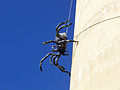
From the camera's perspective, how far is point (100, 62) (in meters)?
6.20

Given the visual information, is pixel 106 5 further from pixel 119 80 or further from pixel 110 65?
pixel 119 80

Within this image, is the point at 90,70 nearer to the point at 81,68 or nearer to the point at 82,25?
the point at 81,68

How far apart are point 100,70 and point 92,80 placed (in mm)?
240

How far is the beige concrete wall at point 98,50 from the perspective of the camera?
584 cm

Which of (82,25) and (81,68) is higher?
(82,25)

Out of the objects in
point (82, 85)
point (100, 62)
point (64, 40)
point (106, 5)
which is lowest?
point (82, 85)

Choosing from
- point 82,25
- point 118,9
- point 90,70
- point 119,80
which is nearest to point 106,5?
point 118,9

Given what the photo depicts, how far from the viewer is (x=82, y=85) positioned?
6562 mm

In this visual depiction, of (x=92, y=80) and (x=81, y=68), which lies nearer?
(x=92, y=80)

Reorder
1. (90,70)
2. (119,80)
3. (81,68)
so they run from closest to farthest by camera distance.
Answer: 1. (119,80)
2. (90,70)
3. (81,68)

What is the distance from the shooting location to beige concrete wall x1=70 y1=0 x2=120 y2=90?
19.1ft

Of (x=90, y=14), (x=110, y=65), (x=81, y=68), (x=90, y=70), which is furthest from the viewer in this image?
(x=90, y=14)

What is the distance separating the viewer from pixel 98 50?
21.2ft

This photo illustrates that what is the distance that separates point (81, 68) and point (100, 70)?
2.90 feet
